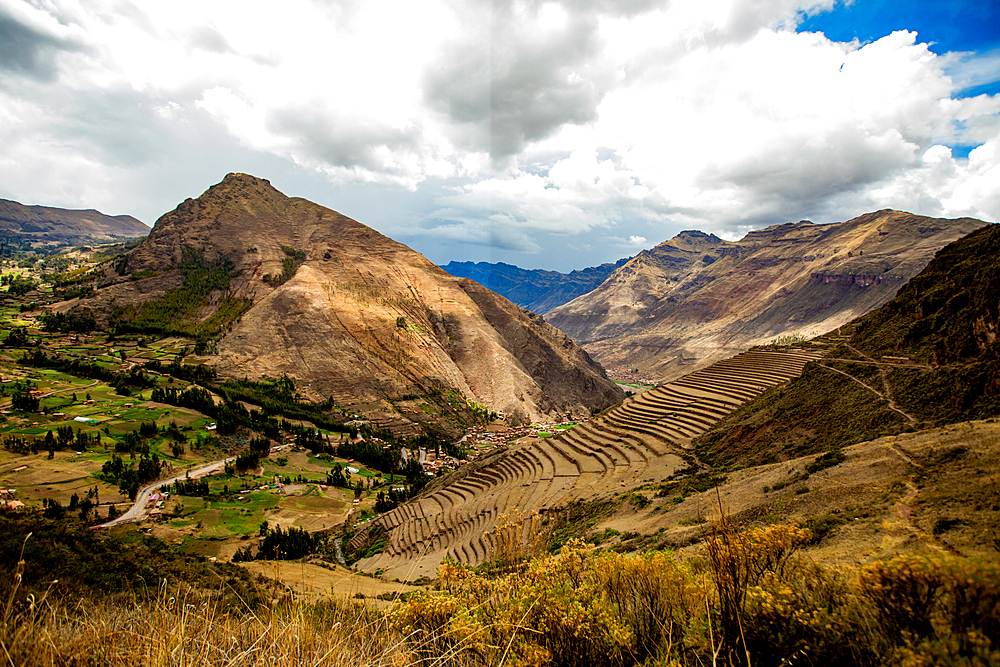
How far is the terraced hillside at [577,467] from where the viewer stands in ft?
82.6

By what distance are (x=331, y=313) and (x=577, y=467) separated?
223ft

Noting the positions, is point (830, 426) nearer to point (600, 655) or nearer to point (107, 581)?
point (600, 655)

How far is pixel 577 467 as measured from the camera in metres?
29.5

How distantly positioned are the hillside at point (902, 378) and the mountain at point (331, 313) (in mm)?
59765

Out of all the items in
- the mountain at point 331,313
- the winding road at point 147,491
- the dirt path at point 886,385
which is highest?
the mountain at point 331,313

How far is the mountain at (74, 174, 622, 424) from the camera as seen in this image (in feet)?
251

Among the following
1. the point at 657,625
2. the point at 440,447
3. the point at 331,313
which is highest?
the point at 331,313

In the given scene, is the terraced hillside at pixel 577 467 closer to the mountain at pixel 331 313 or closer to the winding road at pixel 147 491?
the winding road at pixel 147 491

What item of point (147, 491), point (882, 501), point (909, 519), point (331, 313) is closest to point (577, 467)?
point (882, 501)

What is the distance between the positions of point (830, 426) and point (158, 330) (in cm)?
11110

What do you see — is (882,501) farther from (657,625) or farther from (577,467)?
(577,467)

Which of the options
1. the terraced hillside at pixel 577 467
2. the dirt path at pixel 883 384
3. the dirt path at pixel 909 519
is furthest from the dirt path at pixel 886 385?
the terraced hillside at pixel 577 467

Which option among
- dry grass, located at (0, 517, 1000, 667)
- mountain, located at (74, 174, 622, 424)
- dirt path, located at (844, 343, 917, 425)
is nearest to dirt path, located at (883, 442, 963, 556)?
dry grass, located at (0, 517, 1000, 667)

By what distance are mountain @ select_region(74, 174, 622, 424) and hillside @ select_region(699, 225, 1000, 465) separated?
2353 inches
